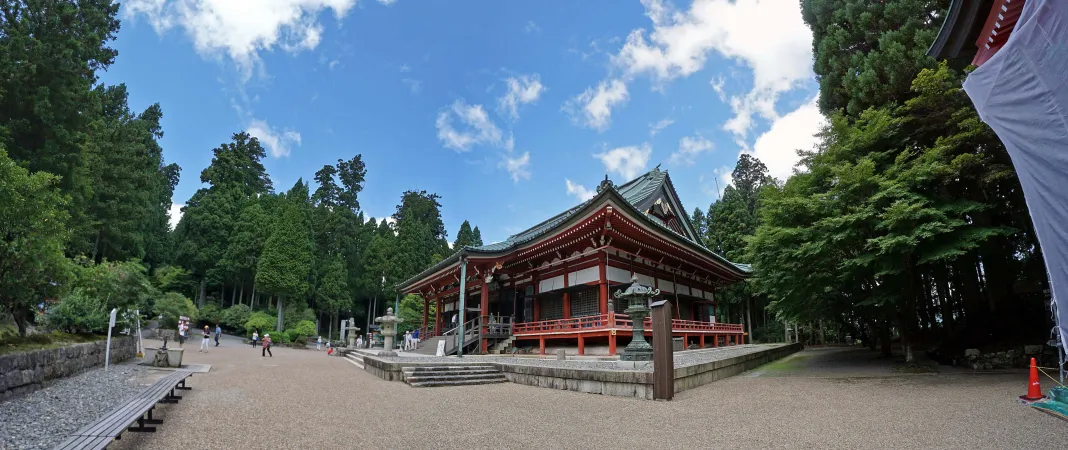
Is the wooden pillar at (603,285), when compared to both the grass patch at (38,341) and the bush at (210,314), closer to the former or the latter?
the grass patch at (38,341)

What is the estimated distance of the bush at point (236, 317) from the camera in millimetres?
32938

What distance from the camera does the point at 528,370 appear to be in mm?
9648

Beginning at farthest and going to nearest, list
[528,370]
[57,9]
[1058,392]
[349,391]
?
[57,9]
[528,370]
[349,391]
[1058,392]

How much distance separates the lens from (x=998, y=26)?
225 inches

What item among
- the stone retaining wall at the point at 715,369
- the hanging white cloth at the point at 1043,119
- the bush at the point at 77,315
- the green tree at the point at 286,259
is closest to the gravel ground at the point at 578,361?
the stone retaining wall at the point at 715,369

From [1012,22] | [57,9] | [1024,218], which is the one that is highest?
[57,9]

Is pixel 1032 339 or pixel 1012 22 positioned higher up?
pixel 1012 22

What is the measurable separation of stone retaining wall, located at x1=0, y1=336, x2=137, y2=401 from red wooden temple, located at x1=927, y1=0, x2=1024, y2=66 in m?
14.1

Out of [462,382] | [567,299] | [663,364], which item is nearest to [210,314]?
[567,299]

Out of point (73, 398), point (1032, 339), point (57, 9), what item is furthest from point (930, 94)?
point (57, 9)

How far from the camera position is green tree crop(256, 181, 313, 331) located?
3281 centimetres

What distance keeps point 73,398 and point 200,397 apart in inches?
69.4

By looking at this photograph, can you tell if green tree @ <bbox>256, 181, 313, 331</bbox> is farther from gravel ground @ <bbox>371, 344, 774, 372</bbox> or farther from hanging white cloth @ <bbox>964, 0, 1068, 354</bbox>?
hanging white cloth @ <bbox>964, 0, 1068, 354</bbox>

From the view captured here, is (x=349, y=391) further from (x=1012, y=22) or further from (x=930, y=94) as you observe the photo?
(x=930, y=94)
